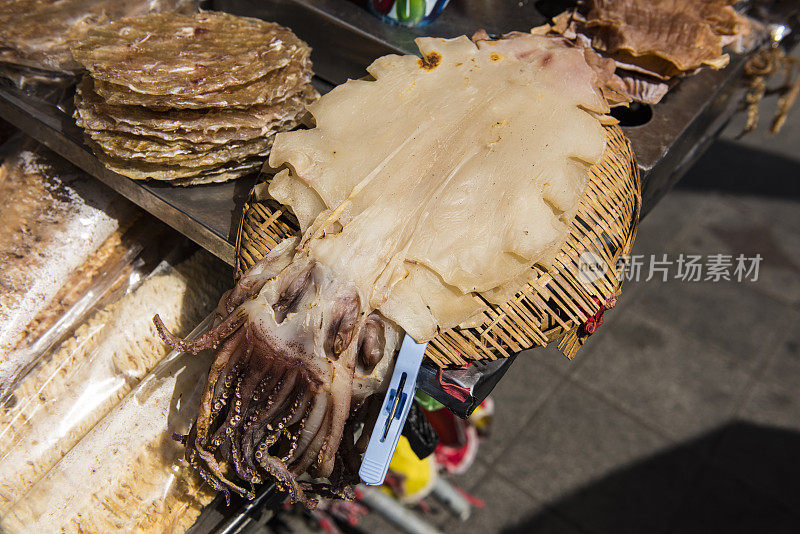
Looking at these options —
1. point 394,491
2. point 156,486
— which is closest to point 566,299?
point 156,486

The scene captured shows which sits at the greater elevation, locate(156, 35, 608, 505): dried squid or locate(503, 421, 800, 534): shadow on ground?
locate(156, 35, 608, 505): dried squid

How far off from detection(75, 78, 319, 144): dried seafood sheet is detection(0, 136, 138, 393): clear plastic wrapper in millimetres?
457

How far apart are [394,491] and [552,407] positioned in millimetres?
1357

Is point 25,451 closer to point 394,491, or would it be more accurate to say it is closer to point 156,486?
point 156,486

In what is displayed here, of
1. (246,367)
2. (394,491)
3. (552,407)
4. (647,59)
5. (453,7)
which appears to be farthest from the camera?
(552,407)

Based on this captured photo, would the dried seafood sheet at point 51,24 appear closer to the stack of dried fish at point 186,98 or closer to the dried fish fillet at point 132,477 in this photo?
the stack of dried fish at point 186,98

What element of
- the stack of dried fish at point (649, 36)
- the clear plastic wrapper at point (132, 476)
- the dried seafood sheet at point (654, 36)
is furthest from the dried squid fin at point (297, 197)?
the dried seafood sheet at point (654, 36)

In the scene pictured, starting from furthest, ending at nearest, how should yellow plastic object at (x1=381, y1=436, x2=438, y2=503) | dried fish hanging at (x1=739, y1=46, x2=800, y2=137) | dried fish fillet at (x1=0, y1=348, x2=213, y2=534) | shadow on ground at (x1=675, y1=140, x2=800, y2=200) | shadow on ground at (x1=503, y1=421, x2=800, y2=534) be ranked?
shadow on ground at (x1=675, y1=140, x2=800, y2=200) < shadow on ground at (x1=503, y1=421, x2=800, y2=534) < yellow plastic object at (x1=381, y1=436, x2=438, y2=503) < dried fish hanging at (x1=739, y1=46, x2=800, y2=137) < dried fish fillet at (x1=0, y1=348, x2=213, y2=534)

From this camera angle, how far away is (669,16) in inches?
100

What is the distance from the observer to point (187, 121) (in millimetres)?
2037

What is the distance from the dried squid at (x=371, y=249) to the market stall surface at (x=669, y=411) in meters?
2.34

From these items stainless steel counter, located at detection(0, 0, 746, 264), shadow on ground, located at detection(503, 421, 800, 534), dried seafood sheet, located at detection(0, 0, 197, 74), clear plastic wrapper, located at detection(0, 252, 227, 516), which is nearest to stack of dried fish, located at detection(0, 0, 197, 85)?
dried seafood sheet, located at detection(0, 0, 197, 74)

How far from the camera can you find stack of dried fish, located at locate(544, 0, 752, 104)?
2441 mm

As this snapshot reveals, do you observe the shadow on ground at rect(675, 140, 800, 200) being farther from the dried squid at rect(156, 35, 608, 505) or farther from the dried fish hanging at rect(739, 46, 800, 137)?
the dried squid at rect(156, 35, 608, 505)
